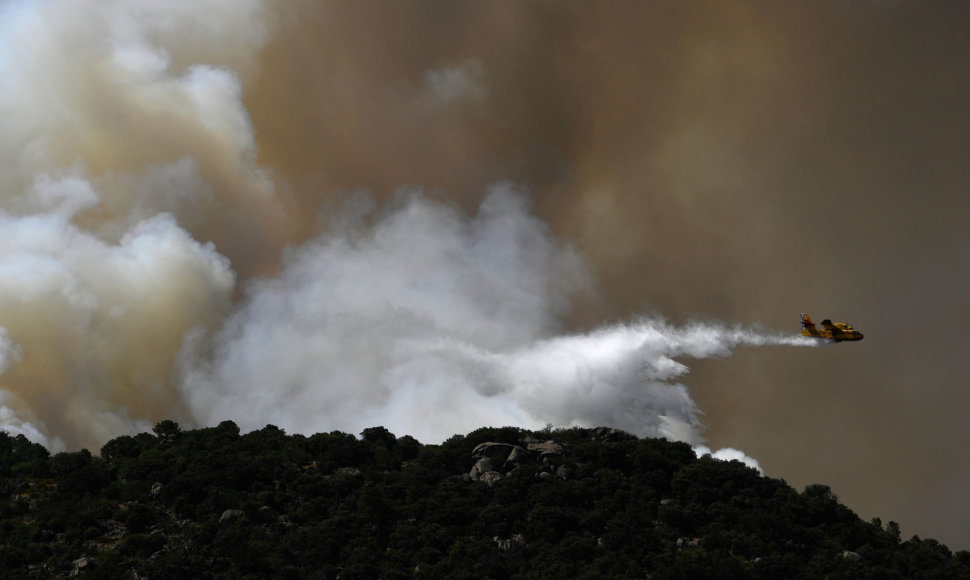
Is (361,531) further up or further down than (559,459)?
further down

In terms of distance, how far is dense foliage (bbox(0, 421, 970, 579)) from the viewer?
104 m

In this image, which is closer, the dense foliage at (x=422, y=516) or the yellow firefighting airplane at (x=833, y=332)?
the dense foliage at (x=422, y=516)

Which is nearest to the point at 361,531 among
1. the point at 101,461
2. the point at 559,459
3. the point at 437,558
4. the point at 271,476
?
the point at 437,558

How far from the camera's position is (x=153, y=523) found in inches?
4446

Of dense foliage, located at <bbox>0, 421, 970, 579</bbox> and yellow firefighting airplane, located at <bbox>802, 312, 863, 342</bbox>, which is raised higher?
yellow firefighting airplane, located at <bbox>802, 312, 863, 342</bbox>

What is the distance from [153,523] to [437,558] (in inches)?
1311

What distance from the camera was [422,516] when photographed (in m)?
116

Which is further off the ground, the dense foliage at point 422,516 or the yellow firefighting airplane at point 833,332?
the yellow firefighting airplane at point 833,332

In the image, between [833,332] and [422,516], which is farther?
[833,332]

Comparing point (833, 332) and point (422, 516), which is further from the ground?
point (833, 332)

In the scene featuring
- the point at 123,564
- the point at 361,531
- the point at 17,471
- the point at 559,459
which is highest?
the point at 559,459

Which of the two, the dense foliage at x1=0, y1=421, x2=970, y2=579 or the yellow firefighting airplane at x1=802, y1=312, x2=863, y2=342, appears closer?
the dense foliage at x1=0, y1=421, x2=970, y2=579

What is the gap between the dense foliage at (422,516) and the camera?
104 metres

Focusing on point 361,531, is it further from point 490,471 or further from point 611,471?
point 611,471
